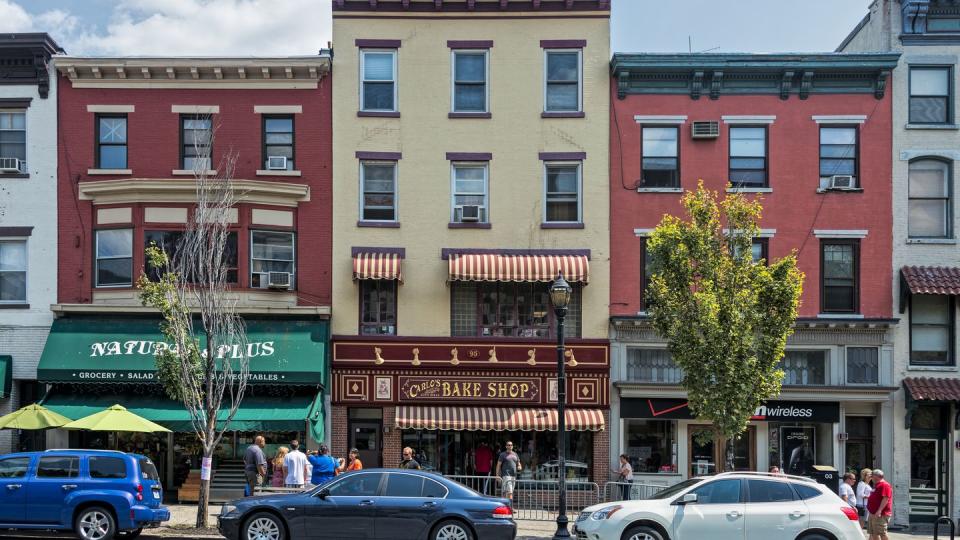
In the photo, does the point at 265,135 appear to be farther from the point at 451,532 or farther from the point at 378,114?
the point at 451,532

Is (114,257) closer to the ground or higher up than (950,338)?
higher up

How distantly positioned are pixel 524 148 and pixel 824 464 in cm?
1109

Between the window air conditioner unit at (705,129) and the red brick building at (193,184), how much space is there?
9418 mm

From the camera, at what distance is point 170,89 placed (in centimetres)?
2389

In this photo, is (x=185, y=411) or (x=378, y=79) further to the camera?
(x=378, y=79)

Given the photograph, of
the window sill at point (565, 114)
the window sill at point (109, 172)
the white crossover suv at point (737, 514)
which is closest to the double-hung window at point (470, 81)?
the window sill at point (565, 114)

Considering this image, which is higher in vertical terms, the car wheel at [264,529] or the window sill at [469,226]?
the window sill at [469,226]

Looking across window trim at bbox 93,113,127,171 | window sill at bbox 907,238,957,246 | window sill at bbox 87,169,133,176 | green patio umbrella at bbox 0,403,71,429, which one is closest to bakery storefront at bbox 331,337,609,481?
green patio umbrella at bbox 0,403,71,429

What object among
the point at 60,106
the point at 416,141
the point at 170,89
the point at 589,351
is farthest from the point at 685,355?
the point at 60,106

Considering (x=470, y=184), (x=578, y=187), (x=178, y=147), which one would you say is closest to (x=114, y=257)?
(x=178, y=147)

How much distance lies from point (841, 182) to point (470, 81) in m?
9.87

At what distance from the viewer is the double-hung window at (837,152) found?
947 inches

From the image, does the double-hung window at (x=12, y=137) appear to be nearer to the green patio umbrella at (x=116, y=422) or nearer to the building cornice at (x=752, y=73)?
the green patio umbrella at (x=116, y=422)

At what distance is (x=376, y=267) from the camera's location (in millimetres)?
23141
